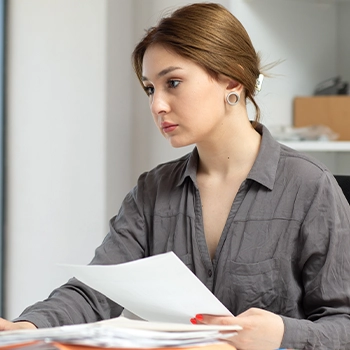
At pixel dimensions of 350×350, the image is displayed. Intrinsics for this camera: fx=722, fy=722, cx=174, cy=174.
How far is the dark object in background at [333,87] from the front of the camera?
239cm

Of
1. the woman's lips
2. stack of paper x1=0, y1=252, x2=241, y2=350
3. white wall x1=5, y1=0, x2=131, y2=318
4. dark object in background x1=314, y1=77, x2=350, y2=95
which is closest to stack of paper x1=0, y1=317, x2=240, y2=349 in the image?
stack of paper x1=0, y1=252, x2=241, y2=350

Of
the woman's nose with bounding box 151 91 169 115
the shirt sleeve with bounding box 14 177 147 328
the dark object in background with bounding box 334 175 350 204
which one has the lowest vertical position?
the shirt sleeve with bounding box 14 177 147 328

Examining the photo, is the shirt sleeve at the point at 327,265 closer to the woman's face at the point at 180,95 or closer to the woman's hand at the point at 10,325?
the woman's face at the point at 180,95

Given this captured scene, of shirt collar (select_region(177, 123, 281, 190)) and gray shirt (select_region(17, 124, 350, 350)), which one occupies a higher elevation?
shirt collar (select_region(177, 123, 281, 190))

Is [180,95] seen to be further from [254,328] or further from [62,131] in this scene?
[62,131]

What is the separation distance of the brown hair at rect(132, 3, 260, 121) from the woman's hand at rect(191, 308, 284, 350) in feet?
1.71

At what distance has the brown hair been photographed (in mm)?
1363

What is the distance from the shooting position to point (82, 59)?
265 centimetres

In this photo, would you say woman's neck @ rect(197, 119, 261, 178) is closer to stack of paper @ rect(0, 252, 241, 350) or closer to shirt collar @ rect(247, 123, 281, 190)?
shirt collar @ rect(247, 123, 281, 190)

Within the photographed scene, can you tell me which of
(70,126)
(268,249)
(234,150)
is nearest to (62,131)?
(70,126)

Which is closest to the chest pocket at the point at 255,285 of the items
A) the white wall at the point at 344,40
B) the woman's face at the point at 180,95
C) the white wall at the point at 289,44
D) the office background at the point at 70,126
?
the woman's face at the point at 180,95

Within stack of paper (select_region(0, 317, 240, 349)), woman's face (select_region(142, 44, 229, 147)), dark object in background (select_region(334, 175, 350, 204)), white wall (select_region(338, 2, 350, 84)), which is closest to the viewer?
stack of paper (select_region(0, 317, 240, 349))

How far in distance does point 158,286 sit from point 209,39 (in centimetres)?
54

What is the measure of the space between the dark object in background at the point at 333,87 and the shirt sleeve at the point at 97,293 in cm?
105
